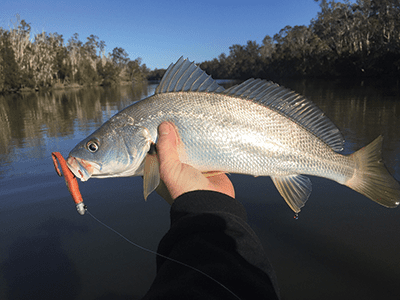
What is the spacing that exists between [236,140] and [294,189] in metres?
0.82

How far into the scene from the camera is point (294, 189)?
2672 millimetres

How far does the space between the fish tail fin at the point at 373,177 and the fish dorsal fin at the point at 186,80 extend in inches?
63.2

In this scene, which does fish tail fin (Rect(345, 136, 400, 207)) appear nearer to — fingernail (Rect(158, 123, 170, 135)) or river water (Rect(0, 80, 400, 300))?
river water (Rect(0, 80, 400, 300))

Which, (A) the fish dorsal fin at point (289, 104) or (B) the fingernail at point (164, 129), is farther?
(A) the fish dorsal fin at point (289, 104)

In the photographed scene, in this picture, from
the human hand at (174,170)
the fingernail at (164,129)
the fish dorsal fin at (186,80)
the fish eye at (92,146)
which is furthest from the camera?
the fish dorsal fin at (186,80)

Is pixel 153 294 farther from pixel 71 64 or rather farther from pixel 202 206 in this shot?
pixel 71 64

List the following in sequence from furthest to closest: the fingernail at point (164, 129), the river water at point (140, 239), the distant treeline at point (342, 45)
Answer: the distant treeline at point (342, 45) → the river water at point (140, 239) → the fingernail at point (164, 129)

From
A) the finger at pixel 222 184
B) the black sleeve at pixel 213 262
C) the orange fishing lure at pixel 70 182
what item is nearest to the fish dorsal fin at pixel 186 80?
the finger at pixel 222 184

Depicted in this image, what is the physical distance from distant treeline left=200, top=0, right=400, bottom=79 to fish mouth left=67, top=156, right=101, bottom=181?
147 feet

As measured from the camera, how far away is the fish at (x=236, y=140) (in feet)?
8.26

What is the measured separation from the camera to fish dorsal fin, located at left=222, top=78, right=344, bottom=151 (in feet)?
8.54

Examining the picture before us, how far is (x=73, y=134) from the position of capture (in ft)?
33.0

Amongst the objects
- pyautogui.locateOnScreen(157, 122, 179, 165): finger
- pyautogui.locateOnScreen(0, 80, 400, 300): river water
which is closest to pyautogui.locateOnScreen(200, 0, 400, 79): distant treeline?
pyautogui.locateOnScreen(0, 80, 400, 300): river water

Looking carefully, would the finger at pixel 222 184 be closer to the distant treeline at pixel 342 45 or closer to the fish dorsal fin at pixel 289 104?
the fish dorsal fin at pixel 289 104
